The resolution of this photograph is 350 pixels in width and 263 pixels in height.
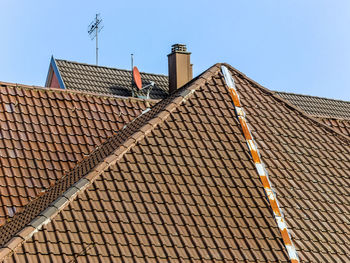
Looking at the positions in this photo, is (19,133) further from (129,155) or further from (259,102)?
(259,102)

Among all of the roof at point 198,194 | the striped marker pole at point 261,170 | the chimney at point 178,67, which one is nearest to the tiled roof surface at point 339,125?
the roof at point 198,194

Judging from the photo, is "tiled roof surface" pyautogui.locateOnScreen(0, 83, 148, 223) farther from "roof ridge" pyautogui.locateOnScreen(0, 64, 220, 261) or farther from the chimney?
the chimney

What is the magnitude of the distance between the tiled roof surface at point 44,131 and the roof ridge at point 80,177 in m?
0.28

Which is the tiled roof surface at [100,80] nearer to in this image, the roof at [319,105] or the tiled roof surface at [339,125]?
the roof at [319,105]

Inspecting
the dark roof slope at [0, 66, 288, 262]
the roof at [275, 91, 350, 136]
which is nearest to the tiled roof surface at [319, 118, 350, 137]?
the dark roof slope at [0, 66, 288, 262]

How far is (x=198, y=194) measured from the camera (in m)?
12.8

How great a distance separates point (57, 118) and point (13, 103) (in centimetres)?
90

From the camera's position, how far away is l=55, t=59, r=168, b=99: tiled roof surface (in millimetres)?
28625

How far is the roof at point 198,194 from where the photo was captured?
11.5 meters

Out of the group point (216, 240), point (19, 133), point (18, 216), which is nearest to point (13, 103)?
point (19, 133)

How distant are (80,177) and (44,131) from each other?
3104 mm

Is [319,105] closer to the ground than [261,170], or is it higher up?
higher up

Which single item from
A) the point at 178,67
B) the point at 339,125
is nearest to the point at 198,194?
the point at 339,125

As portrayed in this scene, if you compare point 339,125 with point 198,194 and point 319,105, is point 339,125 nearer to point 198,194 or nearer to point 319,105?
point 198,194
